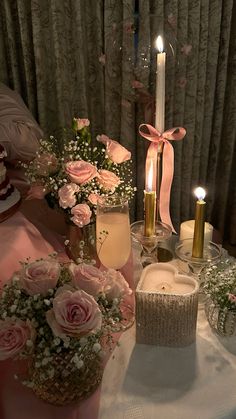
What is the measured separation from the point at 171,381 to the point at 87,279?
335mm

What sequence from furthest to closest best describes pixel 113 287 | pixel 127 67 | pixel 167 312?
1. pixel 127 67
2. pixel 167 312
3. pixel 113 287

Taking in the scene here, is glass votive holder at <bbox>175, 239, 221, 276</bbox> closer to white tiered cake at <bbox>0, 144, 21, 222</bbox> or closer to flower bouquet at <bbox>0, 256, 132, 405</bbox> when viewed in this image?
flower bouquet at <bbox>0, 256, 132, 405</bbox>

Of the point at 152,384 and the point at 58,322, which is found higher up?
the point at 58,322

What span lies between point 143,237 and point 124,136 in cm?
81

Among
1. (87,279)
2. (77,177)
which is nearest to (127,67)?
(77,177)

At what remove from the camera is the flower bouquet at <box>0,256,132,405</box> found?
0.75 m

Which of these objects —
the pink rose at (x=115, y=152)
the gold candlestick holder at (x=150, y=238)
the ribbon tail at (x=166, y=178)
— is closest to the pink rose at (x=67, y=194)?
the pink rose at (x=115, y=152)

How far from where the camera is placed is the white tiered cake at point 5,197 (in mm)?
1170

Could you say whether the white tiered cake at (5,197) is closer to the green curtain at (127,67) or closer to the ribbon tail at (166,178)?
the ribbon tail at (166,178)

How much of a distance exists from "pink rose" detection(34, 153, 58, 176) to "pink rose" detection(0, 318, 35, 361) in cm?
48

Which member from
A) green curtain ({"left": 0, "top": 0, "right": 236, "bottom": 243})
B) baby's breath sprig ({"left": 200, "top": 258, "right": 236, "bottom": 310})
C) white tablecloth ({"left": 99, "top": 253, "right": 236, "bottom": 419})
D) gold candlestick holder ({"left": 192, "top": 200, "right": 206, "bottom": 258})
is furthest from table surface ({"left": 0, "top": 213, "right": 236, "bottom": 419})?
green curtain ({"left": 0, "top": 0, "right": 236, "bottom": 243})

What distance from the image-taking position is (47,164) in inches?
45.1

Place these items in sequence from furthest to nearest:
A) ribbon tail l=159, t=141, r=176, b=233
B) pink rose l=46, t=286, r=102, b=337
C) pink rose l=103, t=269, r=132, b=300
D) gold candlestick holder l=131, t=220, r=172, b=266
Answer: ribbon tail l=159, t=141, r=176, b=233 < gold candlestick holder l=131, t=220, r=172, b=266 < pink rose l=103, t=269, r=132, b=300 < pink rose l=46, t=286, r=102, b=337

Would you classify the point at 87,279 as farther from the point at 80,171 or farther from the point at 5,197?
the point at 5,197
